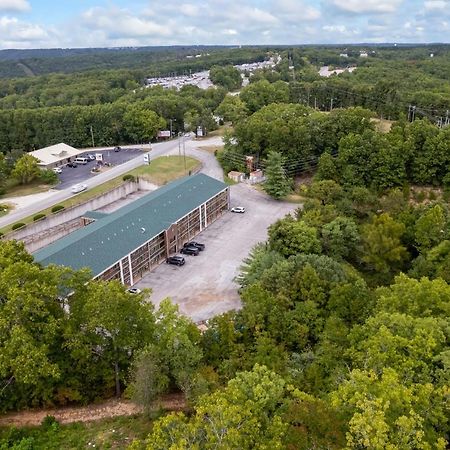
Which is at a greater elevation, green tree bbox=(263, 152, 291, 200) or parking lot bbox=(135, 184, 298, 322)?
green tree bbox=(263, 152, 291, 200)

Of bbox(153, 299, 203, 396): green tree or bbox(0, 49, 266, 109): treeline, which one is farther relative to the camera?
bbox(0, 49, 266, 109): treeline

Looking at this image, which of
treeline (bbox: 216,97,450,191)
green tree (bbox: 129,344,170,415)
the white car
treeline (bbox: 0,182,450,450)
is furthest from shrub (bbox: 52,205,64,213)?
green tree (bbox: 129,344,170,415)

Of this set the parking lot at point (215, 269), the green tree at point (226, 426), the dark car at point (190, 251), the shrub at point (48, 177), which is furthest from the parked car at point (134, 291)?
the shrub at point (48, 177)

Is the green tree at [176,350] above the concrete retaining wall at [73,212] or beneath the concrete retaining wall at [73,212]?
above

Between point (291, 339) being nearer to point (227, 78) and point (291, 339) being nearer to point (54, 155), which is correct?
point (54, 155)

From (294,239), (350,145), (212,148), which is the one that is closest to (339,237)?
(294,239)

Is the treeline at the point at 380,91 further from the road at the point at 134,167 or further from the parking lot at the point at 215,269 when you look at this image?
the parking lot at the point at 215,269

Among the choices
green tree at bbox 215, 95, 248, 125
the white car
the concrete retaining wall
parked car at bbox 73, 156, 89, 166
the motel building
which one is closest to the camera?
the motel building

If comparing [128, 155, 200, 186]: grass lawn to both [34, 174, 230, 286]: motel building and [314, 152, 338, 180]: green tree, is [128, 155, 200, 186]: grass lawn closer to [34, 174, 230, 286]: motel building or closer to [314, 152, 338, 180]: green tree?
[34, 174, 230, 286]: motel building

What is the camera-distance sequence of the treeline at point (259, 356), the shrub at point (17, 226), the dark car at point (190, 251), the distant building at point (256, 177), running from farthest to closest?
the distant building at point (256, 177)
the shrub at point (17, 226)
the dark car at point (190, 251)
the treeline at point (259, 356)
